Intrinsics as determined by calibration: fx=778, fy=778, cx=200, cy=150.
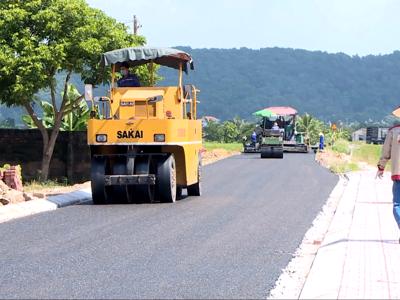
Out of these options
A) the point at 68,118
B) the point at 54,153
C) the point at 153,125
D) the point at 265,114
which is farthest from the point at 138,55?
the point at 265,114

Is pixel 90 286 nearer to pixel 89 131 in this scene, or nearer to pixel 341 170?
pixel 89 131

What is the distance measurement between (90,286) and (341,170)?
21854mm

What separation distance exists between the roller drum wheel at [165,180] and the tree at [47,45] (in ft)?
40.6

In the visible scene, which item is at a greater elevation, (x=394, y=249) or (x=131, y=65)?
(x=131, y=65)

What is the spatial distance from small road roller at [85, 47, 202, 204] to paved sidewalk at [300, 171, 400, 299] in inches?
145

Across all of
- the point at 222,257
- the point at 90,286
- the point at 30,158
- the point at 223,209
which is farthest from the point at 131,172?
the point at 30,158

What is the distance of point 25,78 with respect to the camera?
27.4 meters

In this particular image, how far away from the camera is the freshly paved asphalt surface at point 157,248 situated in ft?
25.3

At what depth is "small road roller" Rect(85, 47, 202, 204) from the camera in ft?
52.5

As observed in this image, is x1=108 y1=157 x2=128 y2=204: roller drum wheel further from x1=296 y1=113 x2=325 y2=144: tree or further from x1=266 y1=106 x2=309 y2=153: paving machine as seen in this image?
x1=296 y1=113 x2=325 y2=144: tree

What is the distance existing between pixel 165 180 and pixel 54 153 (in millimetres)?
15724

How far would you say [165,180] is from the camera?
16.1 metres

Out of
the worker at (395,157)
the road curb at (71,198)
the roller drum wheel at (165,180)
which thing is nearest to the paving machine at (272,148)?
the road curb at (71,198)

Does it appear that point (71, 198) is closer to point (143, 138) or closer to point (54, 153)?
point (143, 138)
